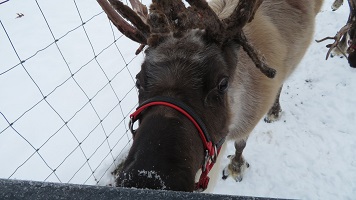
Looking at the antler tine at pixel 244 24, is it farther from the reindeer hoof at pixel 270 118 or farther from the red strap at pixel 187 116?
the reindeer hoof at pixel 270 118

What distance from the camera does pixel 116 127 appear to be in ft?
14.9

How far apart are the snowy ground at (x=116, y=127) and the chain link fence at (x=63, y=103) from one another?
16 mm

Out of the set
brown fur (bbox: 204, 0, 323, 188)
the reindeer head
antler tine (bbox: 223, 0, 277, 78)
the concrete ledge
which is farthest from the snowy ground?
the concrete ledge

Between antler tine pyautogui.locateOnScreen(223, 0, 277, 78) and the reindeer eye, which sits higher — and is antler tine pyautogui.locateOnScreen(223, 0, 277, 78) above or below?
above

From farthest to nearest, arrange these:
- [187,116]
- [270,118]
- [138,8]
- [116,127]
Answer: [270,118] → [116,127] → [138,8] → [187,116]

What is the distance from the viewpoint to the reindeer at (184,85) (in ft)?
5.33

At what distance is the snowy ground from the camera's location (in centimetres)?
388

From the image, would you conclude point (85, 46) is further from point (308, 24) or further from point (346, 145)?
point (346, 145)

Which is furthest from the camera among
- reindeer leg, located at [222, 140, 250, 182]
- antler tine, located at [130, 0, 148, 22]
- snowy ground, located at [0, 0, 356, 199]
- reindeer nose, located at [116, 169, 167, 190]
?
reindeer leg, located at [222, 140, 250, 182]

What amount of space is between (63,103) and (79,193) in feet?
14.5

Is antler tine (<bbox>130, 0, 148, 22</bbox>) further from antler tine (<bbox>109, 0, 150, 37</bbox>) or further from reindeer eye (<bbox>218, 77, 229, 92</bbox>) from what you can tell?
reindeer eye (<bbox>218, 77, 229, 92</bbox>)

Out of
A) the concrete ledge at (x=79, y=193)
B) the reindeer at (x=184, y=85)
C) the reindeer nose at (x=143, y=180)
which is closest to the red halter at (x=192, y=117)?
the reindeer at (x=184, y=85)

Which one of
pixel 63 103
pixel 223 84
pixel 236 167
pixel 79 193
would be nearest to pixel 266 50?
pixel 223 84

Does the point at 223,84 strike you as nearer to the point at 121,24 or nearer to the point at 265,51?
the point at 121,24
